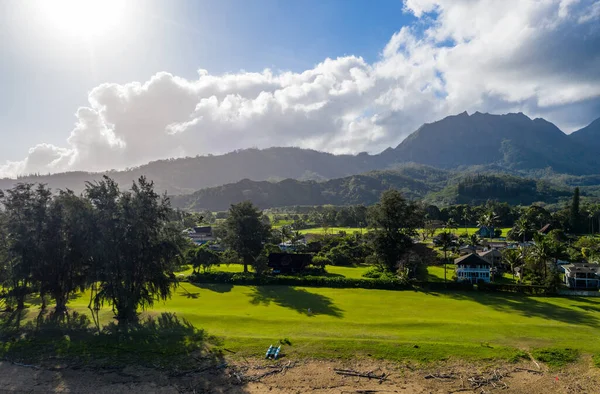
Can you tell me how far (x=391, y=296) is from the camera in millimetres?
46281

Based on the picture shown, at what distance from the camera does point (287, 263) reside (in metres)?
63.9

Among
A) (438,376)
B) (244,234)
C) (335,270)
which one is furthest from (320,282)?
(438,376)

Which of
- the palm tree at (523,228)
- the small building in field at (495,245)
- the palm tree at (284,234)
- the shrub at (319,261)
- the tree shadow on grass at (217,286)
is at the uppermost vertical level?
the palm tree at (523,228)

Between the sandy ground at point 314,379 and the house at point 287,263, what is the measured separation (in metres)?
37.1

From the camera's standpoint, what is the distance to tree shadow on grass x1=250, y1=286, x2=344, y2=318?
38.9m

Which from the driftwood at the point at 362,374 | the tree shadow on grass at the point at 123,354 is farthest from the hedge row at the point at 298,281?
the driftwood at the point at 362,374

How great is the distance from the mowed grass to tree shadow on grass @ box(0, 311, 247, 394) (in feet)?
8.77

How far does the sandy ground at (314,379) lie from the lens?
76.3ft

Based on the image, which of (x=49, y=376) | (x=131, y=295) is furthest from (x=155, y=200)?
(x=49, y=376)

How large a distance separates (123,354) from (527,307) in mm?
42929

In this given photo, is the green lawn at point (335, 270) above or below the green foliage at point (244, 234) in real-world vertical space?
below

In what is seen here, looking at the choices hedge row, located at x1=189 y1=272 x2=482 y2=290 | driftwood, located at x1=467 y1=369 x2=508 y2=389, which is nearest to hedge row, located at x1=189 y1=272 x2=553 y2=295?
hedge row, located at x1=189 y1=272 x2=482 y2=290

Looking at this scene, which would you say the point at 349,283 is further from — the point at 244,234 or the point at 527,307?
the point at 244,234

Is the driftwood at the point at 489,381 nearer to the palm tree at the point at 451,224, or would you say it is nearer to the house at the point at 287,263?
the house at the point at 287,263
